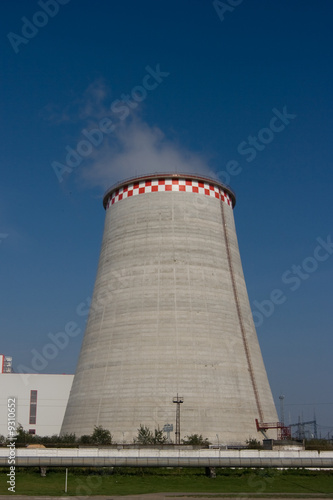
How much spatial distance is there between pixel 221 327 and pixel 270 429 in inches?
177

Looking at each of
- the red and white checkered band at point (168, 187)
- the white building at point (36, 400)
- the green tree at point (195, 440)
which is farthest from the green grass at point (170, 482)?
the white building at point (36, 400)

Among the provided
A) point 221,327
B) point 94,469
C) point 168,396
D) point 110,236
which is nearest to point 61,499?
point 94,469

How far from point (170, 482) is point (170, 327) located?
9362 millimetres

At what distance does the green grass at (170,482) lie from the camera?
460 inches

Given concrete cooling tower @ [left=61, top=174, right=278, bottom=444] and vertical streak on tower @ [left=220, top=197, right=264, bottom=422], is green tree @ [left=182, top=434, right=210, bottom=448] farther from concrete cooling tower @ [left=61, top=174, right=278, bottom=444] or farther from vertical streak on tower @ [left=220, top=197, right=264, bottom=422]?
vertical streak on tower @ [left=220, top=197, right=264, bottom=422]

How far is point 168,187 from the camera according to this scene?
82.9 ft

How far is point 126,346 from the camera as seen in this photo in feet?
73.3

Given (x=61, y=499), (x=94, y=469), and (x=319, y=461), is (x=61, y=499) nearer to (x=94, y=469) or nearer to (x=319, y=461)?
(x=94, y=469)

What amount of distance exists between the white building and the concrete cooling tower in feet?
23.7

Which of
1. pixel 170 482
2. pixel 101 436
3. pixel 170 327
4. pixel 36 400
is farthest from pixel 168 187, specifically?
pixel 170 482

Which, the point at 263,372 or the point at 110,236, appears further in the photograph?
the point at 110,236

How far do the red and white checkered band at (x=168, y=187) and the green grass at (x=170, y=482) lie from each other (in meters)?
13.8

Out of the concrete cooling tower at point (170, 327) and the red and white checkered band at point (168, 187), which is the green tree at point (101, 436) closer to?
the concrete cooling tower at point (170, 327)

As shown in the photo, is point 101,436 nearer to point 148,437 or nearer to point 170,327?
point 148,437
